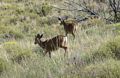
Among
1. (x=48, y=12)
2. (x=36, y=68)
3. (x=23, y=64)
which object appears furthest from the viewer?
(x=48, y=12)

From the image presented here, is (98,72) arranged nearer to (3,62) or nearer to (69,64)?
(69,64)

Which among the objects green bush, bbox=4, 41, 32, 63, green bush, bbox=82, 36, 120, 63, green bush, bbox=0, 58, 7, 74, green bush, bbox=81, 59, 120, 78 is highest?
green bush, bbox=81, 59, 120, 78

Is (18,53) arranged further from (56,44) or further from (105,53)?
(105,53)

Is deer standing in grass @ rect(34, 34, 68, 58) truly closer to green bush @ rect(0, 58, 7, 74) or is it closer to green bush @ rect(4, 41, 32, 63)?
green bush @ rect(4, 41, 32, 63)

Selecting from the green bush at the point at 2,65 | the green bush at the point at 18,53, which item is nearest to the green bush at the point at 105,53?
the green bush at the point at 2,65

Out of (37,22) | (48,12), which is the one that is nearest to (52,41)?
(37,22)

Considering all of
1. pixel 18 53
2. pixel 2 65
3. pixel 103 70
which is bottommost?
A: pixel 18 53

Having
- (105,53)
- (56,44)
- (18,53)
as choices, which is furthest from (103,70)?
(18,53)

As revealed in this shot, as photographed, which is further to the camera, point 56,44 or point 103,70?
point 56,44

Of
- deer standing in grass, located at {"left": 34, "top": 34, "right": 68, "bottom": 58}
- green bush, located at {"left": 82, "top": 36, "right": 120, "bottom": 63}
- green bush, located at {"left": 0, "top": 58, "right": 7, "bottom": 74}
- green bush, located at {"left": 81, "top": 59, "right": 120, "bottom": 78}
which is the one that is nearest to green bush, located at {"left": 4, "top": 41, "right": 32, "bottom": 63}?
green bush, located at {"left": 0, "top": 58, "right": 7, "bottom": 74}

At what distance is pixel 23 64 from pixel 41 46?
2364 millimetres

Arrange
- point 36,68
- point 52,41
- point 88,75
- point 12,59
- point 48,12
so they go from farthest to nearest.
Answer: point 48,12
point 52,41
point 12,59
point 36,68
point 88,75

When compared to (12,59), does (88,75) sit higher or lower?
higher

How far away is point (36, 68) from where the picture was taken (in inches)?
268
